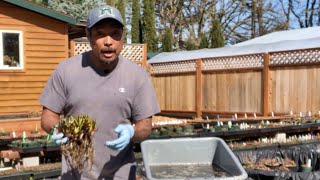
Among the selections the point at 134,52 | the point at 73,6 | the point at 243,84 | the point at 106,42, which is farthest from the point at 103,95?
the point at 73,6

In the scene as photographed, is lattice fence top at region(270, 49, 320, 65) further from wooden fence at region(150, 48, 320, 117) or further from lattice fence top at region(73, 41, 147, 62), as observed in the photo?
lattice fence top at region(73, 41, 147, 62)

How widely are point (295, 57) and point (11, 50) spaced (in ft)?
25.4

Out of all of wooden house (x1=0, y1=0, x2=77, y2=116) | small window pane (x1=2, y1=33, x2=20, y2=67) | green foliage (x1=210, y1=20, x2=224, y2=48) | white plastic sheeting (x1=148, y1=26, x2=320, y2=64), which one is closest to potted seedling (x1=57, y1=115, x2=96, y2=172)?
wooden house (x1=0, y1=0, x2=77, y2=116)

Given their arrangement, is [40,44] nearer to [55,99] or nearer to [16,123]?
[16,123]

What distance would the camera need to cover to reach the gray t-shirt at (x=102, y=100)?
2.22m

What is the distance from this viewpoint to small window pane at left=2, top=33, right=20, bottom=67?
34.0 ft

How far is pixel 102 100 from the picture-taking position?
7.29 ft

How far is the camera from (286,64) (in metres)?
12.1

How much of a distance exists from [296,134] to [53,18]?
265 inches

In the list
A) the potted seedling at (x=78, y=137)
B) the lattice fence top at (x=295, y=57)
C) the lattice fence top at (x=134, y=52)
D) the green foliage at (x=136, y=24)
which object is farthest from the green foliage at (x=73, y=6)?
the potted seedling at (x=78, y=137)

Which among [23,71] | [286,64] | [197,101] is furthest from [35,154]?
[197,101]

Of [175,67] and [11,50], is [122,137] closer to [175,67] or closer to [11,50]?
[11,50]

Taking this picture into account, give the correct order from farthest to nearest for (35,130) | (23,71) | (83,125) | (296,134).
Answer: (23,71), (296,134), (35,130), (83,125)

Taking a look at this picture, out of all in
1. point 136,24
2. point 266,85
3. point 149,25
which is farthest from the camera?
point 136,24
